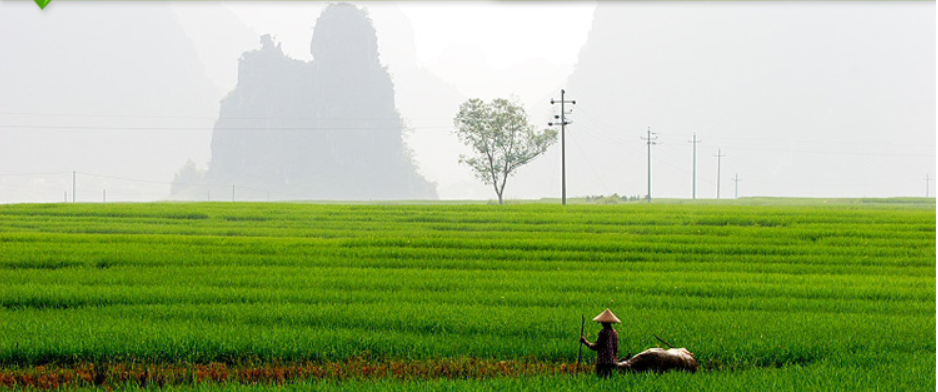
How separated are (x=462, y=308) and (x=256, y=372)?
4165mm

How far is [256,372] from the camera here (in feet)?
28.5

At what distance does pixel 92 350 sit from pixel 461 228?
2184 centimetres

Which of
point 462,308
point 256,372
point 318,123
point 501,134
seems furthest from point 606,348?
point 318,123

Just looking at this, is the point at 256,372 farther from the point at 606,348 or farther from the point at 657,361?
the point at 657,361

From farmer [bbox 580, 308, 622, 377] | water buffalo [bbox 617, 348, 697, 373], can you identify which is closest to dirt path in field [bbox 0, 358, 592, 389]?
water buffalo [bbox 617, 348, 697, 373]

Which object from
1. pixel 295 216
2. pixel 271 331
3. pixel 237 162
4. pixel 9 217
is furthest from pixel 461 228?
pixel 237 162

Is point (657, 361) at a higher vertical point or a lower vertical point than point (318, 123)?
lower

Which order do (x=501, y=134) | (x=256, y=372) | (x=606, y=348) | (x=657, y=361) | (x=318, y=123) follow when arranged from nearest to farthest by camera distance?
(x=606, y=348) → (x=657, y=361) → (x=256, y=372) → (x=501, y=134) → (x=318, y=123)

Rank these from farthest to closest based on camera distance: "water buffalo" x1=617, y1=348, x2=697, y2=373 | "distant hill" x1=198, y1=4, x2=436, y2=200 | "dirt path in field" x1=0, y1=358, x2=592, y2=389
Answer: "distant hill" x1=198, y1=4, x2=436, y2=200 < "dirt path in field" x1=0, y1=358, x2=592, y2=389 < "water buffalo" x1=617, y1=348, x2=697, y2=373

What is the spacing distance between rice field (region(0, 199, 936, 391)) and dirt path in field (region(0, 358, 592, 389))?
31 millimetres

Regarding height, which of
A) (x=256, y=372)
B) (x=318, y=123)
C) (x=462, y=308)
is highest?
(x=318, y=123)

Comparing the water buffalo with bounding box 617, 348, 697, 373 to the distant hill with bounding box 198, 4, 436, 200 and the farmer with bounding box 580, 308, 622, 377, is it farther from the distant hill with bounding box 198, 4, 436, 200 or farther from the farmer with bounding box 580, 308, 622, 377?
the distant hill with bounding box 198, 4, 436, 200

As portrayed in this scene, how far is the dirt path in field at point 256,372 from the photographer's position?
27.5 feet

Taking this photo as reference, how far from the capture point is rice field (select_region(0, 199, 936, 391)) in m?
8.61
